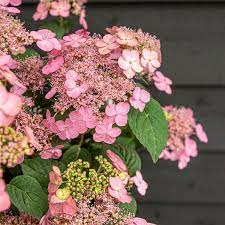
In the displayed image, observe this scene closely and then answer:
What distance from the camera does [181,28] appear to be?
2.28m

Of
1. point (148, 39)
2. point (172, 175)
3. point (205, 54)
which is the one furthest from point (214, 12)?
point (148, 39)

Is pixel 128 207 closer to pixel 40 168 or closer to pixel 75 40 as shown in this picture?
pixel 40 168

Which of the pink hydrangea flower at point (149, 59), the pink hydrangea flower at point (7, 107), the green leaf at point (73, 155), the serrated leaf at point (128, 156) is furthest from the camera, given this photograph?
the serrated leaf at point (128, 156)

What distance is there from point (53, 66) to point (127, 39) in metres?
0.18

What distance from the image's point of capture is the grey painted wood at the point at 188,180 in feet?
7.85

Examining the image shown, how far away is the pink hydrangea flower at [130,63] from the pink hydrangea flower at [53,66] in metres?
0.14

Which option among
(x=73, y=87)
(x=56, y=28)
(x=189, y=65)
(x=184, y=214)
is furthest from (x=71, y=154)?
(x=184, y=214)

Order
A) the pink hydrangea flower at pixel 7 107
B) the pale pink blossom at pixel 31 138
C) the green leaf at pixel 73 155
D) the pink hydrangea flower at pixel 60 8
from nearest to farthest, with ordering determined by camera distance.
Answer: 1. the pink hydrangea flower at pixel 7 107
2. the pale pink blossom at pixel 31 138
3. the green leaf at pixel 73 155
4. the pink hydrangea flower at pixel 60 8

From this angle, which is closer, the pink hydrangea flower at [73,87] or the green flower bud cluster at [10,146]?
the green flower bud cluster at [10,146]

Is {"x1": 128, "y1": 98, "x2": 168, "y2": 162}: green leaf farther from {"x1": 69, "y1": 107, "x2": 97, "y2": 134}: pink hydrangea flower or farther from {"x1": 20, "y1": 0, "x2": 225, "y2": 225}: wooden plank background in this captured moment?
{"x1": 20, "y1": 0, "x2": 225, "y2": 225}: wooden plank background

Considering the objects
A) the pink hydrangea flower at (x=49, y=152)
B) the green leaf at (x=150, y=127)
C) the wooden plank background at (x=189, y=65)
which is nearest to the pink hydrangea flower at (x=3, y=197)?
the pink hydrangea flower at (x=49, y=152)

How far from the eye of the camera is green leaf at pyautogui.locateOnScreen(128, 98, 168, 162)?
143cm

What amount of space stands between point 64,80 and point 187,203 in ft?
3.87

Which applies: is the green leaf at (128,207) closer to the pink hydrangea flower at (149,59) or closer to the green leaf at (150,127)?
the green leaf at (150,127)
